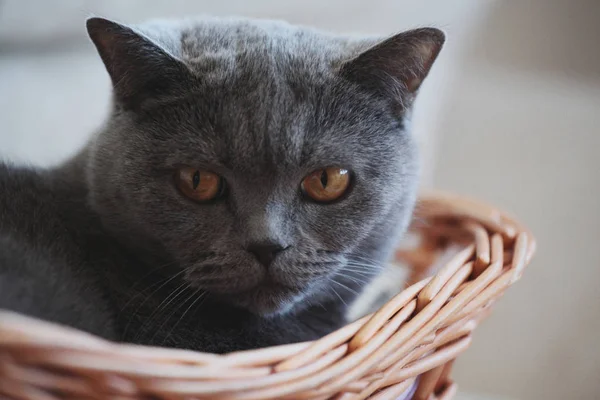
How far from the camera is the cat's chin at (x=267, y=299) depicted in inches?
31.0

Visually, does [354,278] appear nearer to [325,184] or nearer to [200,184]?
[325,184]

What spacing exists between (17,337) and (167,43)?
1.73ft

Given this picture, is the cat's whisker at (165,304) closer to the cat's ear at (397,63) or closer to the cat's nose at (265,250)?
the cat's nose at (265,250)

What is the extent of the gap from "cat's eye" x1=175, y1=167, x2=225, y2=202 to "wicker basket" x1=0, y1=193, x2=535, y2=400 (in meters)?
0.26

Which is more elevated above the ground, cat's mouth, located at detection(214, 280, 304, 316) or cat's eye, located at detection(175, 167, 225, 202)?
cat's eye, located at detection(175, 167, 225, 202)

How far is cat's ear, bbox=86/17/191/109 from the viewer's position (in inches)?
30.6

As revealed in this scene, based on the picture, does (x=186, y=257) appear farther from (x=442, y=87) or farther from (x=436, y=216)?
(x=442, y=87)

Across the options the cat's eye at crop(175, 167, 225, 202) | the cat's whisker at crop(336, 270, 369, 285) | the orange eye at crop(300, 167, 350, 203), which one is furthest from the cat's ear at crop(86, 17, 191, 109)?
the cat's whisker at crop(336, 270, 369, 285)

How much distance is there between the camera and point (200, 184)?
80 centimetres

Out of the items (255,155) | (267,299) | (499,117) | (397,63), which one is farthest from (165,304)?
(499,117)

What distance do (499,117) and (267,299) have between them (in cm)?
103

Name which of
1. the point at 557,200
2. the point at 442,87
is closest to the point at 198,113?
the point at 442,87

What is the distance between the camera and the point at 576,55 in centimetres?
148

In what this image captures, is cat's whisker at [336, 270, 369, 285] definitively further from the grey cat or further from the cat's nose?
the cat's nose
